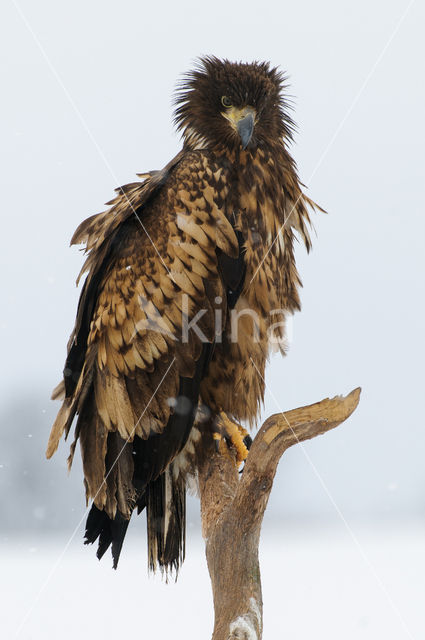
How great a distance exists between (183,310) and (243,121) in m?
0.90

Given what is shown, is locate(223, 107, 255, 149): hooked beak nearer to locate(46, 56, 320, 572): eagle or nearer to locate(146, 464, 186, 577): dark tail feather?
locate(46, 56, 320, 572): eagle

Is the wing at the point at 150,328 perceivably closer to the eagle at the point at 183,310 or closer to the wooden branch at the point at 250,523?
the eagle at the point at 183,310

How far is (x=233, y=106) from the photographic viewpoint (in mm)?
3357

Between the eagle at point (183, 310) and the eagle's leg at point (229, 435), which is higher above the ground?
the eagle at point (183, 310)

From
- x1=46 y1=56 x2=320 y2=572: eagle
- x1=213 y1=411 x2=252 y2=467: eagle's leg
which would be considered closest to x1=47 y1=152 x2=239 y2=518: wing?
x1=46 y1=56 x2=320 y2=572: eagle

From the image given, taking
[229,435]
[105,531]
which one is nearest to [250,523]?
[229,435]

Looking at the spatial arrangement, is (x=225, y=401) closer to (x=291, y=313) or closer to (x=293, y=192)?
(x=291, y=313)

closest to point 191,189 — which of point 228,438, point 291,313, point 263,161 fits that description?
point 263,161

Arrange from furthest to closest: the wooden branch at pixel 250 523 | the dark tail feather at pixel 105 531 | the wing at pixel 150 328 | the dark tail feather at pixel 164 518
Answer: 1. the dark tail feather at pixel 164 518
2. the dark tail feather at pixel 105 531
3. the wing at pixel 150 328
4. the wooden branch at pixel 250 523

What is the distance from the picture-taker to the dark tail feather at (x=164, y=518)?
11.6 ft

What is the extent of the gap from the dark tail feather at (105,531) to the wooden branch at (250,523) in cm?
53

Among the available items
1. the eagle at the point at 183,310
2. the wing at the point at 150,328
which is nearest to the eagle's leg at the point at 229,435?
the eagle at the point at 183,310

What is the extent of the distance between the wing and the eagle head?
21 cm

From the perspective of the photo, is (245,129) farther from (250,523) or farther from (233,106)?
(250,523)
